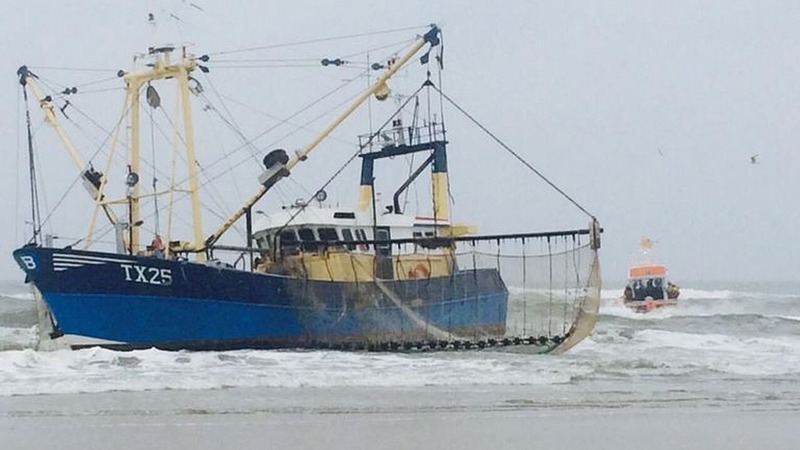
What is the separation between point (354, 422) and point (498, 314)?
14840mm

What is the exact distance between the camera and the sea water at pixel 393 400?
10.8 meters

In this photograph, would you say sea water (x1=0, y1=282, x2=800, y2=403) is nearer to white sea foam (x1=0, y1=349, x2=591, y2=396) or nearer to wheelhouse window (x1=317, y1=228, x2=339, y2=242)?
white sea foam (x1=0, y1=349, x2=591, y2=396)

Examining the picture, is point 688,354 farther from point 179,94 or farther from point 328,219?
point 179,94

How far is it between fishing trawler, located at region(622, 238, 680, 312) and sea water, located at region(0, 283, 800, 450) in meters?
28.4

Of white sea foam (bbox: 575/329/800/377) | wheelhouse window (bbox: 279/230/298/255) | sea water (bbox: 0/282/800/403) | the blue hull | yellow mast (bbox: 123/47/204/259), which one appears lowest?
white sea foam (bbox: 575/329/800/377)

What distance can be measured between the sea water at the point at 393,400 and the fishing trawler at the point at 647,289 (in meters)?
28.4

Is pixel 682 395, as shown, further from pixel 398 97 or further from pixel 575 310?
pixel 398 97

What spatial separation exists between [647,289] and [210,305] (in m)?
35.1

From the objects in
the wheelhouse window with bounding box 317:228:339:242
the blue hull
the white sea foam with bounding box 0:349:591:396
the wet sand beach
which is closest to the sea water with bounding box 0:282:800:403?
the white sea foam with bounding box 0:349:591:396

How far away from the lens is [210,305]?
71.3 feet

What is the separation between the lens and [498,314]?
1041 inches

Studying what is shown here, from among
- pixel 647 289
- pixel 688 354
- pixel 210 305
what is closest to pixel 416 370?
pixel 210 305

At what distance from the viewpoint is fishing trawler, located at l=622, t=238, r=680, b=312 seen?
5256cm

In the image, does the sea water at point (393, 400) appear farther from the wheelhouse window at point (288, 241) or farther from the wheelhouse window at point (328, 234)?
the wheelhouse window at point (328, 234)
